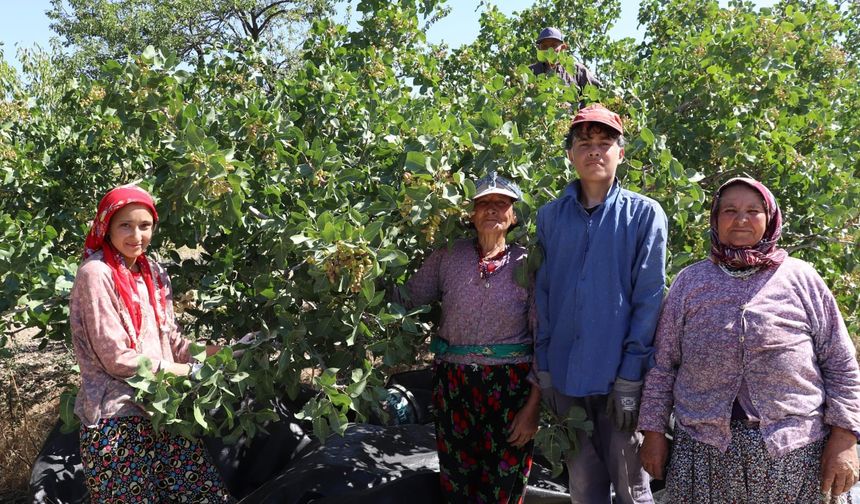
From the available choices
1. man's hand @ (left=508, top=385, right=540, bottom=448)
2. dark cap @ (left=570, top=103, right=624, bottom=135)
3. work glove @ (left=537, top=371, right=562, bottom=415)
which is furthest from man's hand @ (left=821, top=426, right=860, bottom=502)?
dark cap @ (left=570, top=103, right=624, bottom=135)

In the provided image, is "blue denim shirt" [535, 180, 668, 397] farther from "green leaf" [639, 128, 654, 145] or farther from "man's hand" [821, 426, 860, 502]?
"man's hand" [821, 426, 860, 502]

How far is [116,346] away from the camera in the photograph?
2205 millimetres

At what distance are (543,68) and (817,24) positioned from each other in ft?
5.18

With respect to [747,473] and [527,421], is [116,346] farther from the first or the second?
[747,473]

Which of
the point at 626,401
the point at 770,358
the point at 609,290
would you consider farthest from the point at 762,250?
the point at 626,401

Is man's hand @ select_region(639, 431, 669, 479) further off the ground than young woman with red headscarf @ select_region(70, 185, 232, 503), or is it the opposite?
young woman with red headscarf @ select_region(70, 185, 232, 503)

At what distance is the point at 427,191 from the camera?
2.38 m

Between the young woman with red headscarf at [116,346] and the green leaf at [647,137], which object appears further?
the green leaf at [647,137]

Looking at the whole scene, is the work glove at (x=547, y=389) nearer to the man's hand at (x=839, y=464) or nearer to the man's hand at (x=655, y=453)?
the man's hand at (x=655, y=453)

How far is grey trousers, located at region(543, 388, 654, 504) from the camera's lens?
2.22 meters

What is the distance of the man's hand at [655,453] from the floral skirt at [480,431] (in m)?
0.49

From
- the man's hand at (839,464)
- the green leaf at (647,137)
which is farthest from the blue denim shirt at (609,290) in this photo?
the man's hand at (839,464)

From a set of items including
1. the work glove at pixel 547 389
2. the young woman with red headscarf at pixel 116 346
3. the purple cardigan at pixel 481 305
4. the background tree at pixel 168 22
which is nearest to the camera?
the young woman with red headscarf at pixel 116 346

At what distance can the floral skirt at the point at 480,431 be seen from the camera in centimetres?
250
